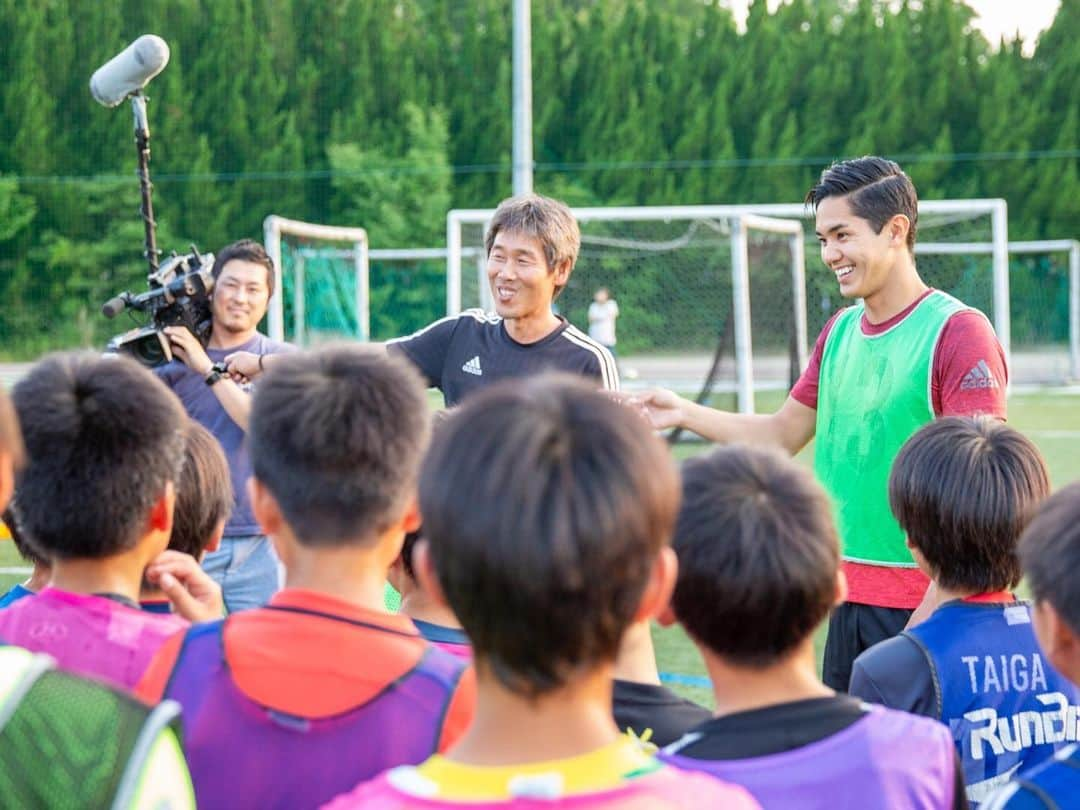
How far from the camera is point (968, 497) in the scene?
2.61m

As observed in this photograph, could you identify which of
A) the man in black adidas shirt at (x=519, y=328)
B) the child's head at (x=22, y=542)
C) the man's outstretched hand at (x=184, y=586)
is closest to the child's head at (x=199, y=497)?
the man's outstretched hand at (x=184, y=586)

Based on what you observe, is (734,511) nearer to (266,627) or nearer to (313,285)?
(266,627)

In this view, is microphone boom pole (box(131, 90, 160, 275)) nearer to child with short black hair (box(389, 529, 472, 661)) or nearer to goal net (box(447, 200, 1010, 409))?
child with short black hair (box(389, 529, 472, 661))

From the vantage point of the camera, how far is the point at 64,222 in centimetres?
2666

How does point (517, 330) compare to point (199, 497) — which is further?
point (517, 330)

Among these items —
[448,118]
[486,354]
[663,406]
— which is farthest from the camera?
[448,118]

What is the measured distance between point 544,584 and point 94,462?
997 mm

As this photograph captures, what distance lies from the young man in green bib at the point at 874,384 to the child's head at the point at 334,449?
1.53 m

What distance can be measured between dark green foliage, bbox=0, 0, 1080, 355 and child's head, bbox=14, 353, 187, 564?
887 inches

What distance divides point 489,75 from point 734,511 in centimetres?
3071

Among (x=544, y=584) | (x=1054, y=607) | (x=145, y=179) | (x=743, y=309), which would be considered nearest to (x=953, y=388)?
(x=1054, y=607)

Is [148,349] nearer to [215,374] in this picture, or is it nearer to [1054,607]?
[215,374]

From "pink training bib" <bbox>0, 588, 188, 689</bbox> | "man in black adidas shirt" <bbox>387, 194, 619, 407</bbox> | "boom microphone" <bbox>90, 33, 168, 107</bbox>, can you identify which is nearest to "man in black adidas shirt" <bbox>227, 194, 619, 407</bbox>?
"man in black adidas shirt" <bbox>387, 194, 619, 407</bbox>

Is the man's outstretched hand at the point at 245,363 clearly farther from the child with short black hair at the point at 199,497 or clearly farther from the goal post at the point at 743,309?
the goal post at the point at 743,309
